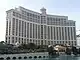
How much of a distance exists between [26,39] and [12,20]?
1984 cm

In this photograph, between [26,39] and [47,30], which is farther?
[47,30]

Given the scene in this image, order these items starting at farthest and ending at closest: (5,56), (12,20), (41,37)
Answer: (41,37) → (12,20) → (5,56)

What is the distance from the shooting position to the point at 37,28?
431 feet

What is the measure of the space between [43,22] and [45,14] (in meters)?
7.85

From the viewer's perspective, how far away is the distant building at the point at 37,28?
114062 millimetres

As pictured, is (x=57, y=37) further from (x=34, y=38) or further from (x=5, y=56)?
(x=5, y=56)

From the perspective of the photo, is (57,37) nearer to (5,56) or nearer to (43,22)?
(43,22)

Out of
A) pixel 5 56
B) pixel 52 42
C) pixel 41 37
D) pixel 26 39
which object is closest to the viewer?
pixel 5 56

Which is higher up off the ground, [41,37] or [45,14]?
[45,14]

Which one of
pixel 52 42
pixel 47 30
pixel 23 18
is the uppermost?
pixel 23 18

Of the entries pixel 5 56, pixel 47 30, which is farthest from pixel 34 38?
pixel 5 56

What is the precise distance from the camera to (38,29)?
131875 mm

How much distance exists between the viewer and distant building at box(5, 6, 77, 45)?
114 metres

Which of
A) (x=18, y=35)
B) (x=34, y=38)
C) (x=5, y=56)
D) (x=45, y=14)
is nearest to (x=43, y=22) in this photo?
(x=45, y=14)
